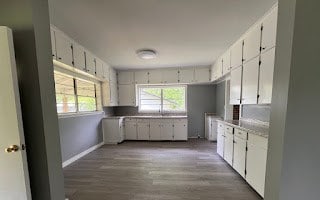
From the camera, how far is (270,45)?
2.05m

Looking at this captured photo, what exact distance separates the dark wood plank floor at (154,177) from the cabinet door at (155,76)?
Answer: 242cm

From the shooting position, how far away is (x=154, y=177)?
2.66m

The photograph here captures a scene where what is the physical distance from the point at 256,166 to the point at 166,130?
10.5ft

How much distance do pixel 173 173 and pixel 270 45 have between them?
102 inches

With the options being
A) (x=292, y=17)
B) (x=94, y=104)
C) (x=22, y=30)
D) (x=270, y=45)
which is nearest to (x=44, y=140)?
(x=22, y=30)

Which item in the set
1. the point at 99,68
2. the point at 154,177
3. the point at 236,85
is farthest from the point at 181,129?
the point at 99,68

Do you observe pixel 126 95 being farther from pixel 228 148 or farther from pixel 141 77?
pixel 228 148

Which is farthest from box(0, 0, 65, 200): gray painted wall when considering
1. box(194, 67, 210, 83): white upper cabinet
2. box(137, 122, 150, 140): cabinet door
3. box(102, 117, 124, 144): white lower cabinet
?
box(194, 67, 210, 83): white upper cabinet

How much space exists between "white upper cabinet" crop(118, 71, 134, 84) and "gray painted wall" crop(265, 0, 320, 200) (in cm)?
466

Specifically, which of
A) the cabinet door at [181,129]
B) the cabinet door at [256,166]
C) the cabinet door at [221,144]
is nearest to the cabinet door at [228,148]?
the cabinet door at [221,144]

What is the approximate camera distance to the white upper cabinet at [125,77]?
17.8ft

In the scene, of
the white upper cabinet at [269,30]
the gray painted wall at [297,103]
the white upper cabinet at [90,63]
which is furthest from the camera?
the white upper cabinet at [90,63]

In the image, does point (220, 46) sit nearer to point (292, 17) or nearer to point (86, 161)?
point (292, 17)

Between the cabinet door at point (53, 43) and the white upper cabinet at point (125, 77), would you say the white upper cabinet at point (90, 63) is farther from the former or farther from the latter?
the white upper cabinet at point (125, 77)
